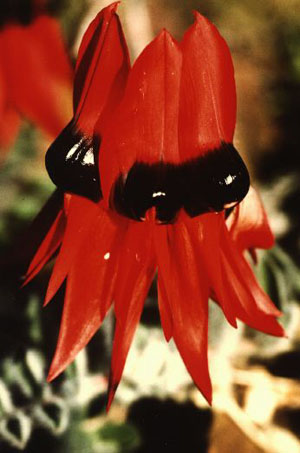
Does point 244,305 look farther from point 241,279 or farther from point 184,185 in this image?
point 184,185

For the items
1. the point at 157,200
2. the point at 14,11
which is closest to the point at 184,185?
the point at 157,200

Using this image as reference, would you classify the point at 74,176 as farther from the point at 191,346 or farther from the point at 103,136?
the point at 191,346

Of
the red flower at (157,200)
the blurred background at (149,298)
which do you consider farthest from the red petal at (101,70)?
the blurred background at (149,298)

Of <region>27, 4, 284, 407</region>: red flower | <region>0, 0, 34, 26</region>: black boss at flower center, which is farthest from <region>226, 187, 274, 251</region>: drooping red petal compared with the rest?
<region>0, 0, 34, 26</region>: black boss at flower center

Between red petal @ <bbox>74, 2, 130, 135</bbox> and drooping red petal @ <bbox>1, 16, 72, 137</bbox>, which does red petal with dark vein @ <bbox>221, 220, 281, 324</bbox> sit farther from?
drooping red petal @ <bbox>1, 16, 72, 137</bbox>

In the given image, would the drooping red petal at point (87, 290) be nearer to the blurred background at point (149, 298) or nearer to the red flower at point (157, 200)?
the red flower at point (157, 200)
